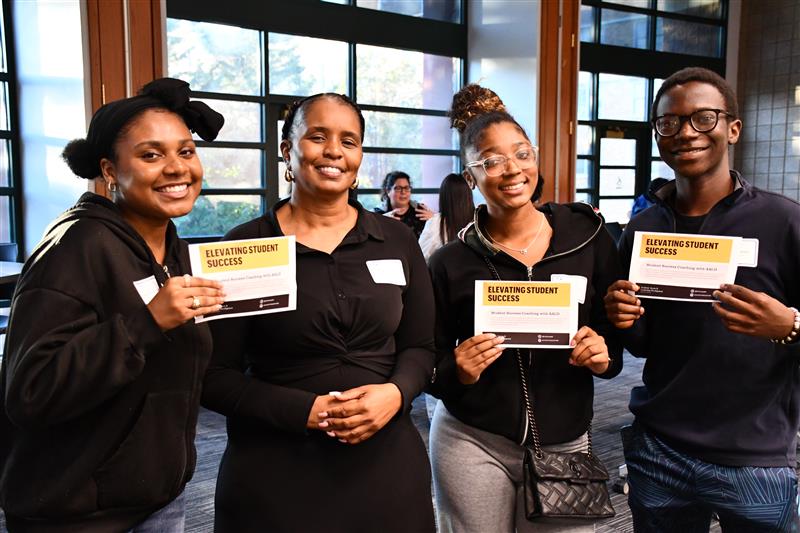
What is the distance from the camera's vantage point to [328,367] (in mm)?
1521

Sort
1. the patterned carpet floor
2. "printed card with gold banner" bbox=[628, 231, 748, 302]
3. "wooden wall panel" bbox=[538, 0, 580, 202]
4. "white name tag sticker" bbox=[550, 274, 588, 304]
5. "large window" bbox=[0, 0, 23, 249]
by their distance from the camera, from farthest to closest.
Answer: "wooden wall panel" bbox=[538, 0, 580, 202], "large window" bbox=[0, 0, 23, 249], the patterned carpet floor, "white name tag sticker" bbox=[550, 274, 588, 304], "printed card with gold banner" bbox=[628, 231, 748, 302]

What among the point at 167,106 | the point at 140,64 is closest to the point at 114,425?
the point at 167,106

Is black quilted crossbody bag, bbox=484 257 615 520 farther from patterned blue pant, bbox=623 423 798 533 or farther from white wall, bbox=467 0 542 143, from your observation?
white wall, bbox=467 0 542 143

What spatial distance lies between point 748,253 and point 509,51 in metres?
6.41

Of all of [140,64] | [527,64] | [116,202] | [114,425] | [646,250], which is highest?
[527,64]

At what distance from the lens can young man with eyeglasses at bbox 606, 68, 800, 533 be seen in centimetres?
159

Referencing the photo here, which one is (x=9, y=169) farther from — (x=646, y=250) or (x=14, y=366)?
(x=646, y=250)

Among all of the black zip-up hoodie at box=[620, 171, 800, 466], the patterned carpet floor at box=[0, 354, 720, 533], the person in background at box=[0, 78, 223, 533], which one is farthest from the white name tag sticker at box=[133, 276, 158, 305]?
the patterned carpet floor at box=[0, 354, 720, 533]

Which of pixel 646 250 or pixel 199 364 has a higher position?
pixel 646 250

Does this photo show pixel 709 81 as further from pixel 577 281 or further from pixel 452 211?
pixel 452 211

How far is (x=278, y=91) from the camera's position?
6977 mm

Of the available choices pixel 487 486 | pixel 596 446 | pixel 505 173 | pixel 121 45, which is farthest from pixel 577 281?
pixel 121 45

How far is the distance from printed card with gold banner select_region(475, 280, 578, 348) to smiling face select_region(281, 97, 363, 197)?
0.41m

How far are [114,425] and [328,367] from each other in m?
0.45
